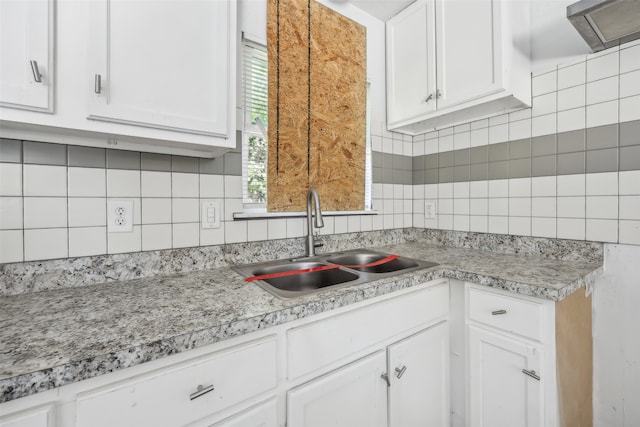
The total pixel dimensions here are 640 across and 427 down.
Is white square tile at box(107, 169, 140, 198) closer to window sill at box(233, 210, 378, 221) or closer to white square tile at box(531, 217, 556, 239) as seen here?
window sill at box(233, 210, 378, 221)

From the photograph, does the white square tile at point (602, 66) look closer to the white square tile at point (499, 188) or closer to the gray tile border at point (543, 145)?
the gray tile border at point (543, 145)

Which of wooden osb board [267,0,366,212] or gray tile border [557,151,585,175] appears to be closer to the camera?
gray tile border [557,151,585,175]

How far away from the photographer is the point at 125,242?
1108mm

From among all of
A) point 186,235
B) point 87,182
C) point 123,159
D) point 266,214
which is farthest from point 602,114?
point 87,182

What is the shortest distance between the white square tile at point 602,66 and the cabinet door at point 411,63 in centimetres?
69

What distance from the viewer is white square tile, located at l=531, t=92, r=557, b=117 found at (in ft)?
4.79

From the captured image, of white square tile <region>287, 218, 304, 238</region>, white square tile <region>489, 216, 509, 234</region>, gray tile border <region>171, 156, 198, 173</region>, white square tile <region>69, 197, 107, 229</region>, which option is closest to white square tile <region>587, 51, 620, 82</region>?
white square tile <region>489, 216, 509, 234</region>

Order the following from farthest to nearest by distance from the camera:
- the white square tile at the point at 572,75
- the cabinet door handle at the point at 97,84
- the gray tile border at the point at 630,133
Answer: the white square tile at the point at 572,75 → the gray tile border at the point at 630,133 → the cabinet door handle at the point at 97,84

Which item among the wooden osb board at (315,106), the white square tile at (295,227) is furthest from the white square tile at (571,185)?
the white square tile at (295,227)

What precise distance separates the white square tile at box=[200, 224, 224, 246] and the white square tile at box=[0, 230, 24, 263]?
570 millimetres

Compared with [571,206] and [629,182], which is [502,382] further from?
[629,182]

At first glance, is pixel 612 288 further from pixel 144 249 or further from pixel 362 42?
pixel 144 249

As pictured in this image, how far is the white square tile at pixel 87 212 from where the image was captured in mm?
1021

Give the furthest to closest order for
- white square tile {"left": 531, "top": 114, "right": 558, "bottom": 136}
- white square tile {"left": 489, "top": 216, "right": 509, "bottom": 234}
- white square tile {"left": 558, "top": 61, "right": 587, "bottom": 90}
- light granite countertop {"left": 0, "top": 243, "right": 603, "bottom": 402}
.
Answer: white square tile {"left": 489, "top": 216, "right": 509, "bottom": 234}, white square tile {"left": 531, "top": 114, "right": 558, "bottom": 136}, white square tile {"left": 558, "top": 61, "right": 587, "bottom": 90}, light granite countertop {"left": 0, "top": 243, "right": 603, "bottom": 402}
